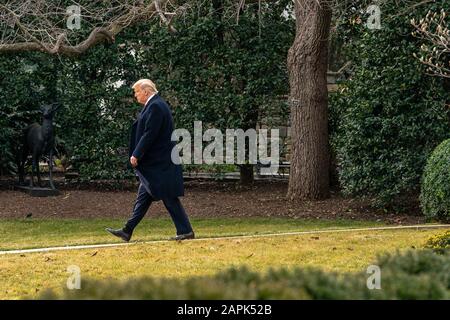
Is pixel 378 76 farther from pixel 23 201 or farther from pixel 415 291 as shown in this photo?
pixel 415 291

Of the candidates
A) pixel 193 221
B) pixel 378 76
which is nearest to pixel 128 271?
pixel 193 221

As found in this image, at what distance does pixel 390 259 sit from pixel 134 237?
690 cm

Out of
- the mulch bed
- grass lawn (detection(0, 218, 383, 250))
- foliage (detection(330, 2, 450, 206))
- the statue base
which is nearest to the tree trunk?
the mulch bed

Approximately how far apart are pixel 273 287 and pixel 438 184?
31.1ft

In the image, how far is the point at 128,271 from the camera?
8.38 meters

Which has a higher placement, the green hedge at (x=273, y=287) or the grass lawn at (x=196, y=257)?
the green hedge at (x=273, y=287)

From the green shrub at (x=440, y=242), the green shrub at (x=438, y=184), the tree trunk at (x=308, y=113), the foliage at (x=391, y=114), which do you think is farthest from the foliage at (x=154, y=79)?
the green shrub at (x=440, y=242)

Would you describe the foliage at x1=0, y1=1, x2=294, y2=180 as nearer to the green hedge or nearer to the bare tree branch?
the bare tree branch

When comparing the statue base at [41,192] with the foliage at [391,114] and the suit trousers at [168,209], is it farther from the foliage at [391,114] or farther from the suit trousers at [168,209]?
the suit trousers at [168,209]

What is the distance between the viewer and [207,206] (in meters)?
16.5

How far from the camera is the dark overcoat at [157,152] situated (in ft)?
33.6

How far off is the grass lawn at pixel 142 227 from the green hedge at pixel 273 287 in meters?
7.06

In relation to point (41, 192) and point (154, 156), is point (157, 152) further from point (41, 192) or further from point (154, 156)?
point (41, 192)

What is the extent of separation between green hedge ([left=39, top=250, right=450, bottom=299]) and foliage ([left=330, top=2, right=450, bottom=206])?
9.86 meters
